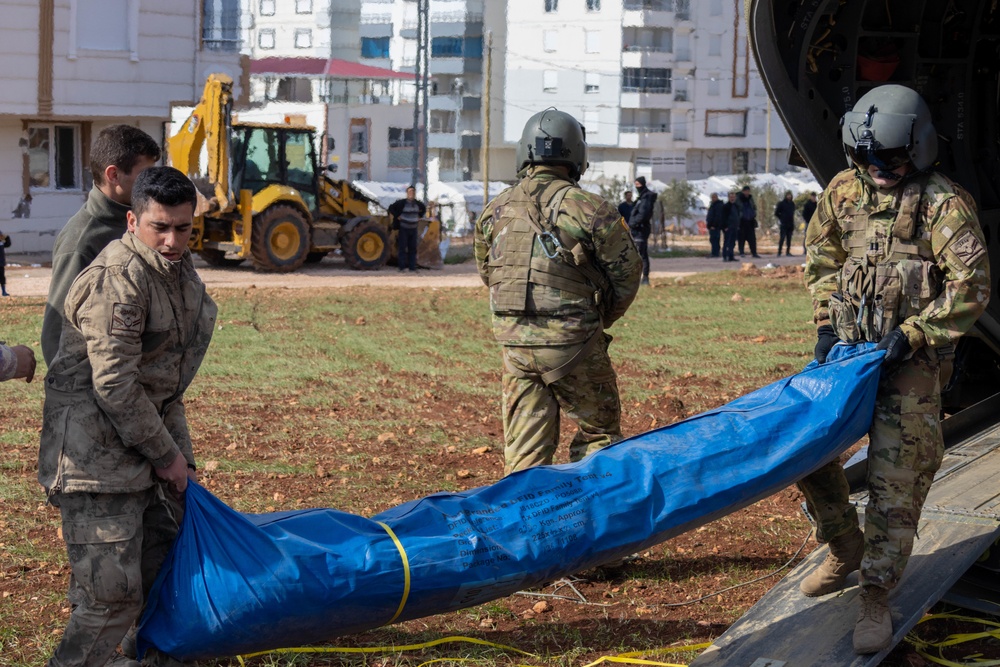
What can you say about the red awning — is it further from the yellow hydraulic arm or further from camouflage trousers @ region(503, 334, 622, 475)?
camouflage trousers @ region(503, 334, 622, 475)

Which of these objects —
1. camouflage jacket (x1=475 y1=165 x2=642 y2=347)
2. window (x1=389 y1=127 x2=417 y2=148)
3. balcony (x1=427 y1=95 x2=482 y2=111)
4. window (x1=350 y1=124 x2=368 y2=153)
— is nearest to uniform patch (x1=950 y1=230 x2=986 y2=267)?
camouflage jacket (x1=475 y1=165 x2=642 y2=347)

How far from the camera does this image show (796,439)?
4.39 m

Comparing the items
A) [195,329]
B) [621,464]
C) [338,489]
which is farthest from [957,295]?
[338,489]

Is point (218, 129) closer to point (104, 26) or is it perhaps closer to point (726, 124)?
point (104, 26)

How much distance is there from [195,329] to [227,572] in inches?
31.7

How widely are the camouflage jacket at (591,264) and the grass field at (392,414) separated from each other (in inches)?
47.3

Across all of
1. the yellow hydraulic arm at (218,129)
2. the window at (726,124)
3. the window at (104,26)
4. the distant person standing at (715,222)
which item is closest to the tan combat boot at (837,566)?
the yellow hydraulic arm at (218,129)

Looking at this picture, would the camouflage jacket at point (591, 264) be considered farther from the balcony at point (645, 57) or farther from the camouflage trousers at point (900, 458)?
the balcony at point (645, 57)

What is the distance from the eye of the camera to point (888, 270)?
463 cm

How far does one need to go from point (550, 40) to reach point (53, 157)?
42.3 meters

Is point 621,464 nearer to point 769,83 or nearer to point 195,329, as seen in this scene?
point 195,329

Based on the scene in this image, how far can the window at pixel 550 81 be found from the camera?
2509 inches

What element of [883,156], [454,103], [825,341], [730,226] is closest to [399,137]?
[454,103]

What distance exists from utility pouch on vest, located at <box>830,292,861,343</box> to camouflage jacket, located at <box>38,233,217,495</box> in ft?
8.32
